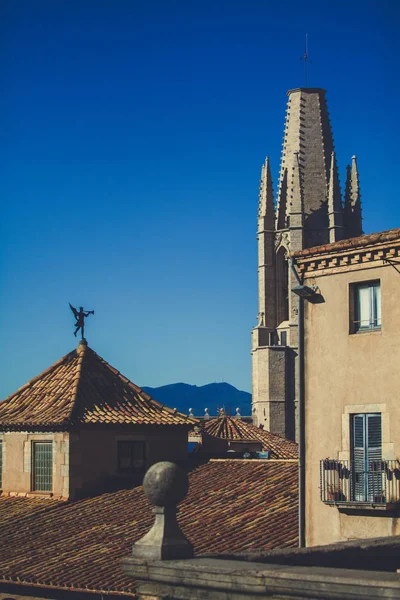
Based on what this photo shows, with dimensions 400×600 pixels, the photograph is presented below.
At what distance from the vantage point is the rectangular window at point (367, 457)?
23844mm

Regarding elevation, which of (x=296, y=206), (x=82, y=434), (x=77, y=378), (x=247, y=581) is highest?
(x=296, y=206)

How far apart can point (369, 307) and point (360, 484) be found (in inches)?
153

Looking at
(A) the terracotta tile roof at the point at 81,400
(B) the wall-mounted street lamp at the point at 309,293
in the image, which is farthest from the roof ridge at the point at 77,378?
(B) the wall-mounted street lamp at the point at 309,293

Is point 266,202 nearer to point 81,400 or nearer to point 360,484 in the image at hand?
point 81,400

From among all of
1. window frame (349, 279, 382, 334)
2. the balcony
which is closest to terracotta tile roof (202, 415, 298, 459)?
the balcony

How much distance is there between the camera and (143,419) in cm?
3209

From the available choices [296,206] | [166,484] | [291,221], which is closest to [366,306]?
[166,484]

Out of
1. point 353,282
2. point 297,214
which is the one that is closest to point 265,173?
point 297,214

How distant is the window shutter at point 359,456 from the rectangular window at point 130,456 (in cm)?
908

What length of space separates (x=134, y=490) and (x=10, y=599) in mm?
7223

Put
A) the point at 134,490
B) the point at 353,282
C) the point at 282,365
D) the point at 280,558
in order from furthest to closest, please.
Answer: the point at 282,365
the point at 134,490
the point at 353,282
the point at 280,558

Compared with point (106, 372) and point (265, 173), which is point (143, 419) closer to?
point (106, 372)

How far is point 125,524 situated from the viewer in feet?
87.5

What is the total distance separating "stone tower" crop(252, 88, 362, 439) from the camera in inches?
4550
